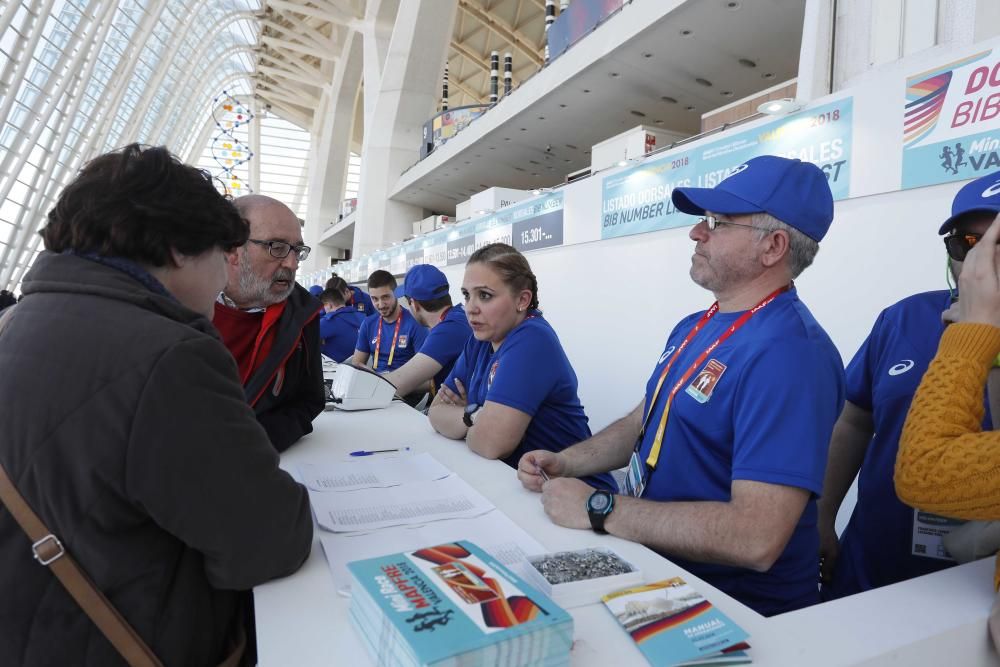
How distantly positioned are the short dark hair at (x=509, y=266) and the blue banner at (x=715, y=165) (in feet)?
3.86

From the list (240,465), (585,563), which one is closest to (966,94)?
(585,563)

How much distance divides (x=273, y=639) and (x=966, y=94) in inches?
113

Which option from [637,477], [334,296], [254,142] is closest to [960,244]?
[637,477]

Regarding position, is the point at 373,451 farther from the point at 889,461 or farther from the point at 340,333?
the point at 340,333

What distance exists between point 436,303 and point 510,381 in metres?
2.10

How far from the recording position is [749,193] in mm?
1256

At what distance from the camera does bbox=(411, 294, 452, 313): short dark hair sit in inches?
147

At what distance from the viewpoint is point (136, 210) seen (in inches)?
33.5

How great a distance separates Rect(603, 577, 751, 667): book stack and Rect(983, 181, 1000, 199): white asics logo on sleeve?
37.7 inches

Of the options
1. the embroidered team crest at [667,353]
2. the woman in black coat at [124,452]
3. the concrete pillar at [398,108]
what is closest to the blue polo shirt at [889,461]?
the embroidered team crest at [667,353]

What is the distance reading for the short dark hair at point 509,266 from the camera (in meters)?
1.99

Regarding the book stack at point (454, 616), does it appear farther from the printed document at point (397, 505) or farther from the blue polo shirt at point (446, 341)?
the blue polo shirt at point (446, 341)

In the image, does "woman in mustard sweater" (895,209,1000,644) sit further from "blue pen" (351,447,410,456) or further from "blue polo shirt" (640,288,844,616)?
"blue pen" (351,447,410,456)

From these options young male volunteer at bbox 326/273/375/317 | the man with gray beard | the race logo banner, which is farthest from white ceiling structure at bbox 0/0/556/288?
the race logo banner
